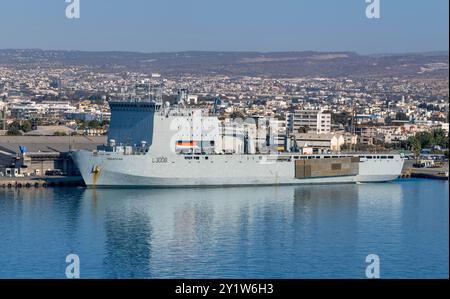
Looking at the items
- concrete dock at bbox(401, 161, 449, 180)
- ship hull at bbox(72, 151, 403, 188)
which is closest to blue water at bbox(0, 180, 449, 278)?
ship hull at bbox(72, 151, 403, 188)

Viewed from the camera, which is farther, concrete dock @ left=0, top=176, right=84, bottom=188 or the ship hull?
concrete dock @ left=0, top=176, right=84, bottom=188

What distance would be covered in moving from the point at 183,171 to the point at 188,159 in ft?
0.81

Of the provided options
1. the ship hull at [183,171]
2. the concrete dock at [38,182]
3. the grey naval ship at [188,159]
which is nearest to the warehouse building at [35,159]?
the concrete dock at [38,182]

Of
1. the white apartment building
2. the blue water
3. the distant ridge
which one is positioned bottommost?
the blue water

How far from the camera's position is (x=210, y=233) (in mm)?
15195

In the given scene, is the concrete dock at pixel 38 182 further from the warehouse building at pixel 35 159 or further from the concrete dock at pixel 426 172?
the concrete dock at pixel 426 172

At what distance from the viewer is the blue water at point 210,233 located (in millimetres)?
12242

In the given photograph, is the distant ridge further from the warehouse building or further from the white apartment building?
the warehouse building

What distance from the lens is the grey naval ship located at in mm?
21344

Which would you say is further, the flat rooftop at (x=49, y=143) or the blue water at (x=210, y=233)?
the flat rooftop at (x=49, y=143)

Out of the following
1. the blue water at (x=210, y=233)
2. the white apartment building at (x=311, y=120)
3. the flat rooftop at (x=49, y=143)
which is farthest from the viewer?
the white apartment building at (x=311, y=120)

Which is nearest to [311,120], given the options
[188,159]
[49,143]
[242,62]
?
[49,143]

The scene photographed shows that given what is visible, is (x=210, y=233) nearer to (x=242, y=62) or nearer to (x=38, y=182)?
(x=38, y=182)
